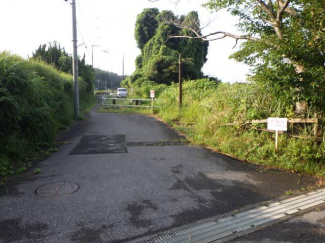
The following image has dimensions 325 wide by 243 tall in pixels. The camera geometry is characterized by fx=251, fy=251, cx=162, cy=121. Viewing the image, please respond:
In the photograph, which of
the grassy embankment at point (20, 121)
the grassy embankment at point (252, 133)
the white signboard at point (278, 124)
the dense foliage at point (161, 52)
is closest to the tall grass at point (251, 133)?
the grassy embankment at point (252, 133)

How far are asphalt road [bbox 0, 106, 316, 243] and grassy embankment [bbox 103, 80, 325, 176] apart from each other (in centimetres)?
42

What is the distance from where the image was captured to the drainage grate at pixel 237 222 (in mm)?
3070

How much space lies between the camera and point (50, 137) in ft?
26.6

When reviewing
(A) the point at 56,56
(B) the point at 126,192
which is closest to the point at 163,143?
(B) the point at 126,192

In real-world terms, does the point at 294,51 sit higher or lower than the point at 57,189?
higher

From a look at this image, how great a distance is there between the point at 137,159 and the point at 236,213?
327cm

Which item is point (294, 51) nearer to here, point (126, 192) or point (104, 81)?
point (126, 192)

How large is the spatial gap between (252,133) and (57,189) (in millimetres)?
5022

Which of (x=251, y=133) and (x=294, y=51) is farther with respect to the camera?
(x=251, y=133)

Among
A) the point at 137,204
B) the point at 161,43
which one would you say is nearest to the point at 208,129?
the point at 137,204

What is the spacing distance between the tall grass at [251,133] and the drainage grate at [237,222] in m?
1.56

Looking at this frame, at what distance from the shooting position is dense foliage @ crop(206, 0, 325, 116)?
511 centimetres

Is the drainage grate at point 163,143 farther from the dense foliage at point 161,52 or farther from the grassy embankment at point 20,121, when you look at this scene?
the dense foliage at point 161,52

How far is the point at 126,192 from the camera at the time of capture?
439 centimetres
